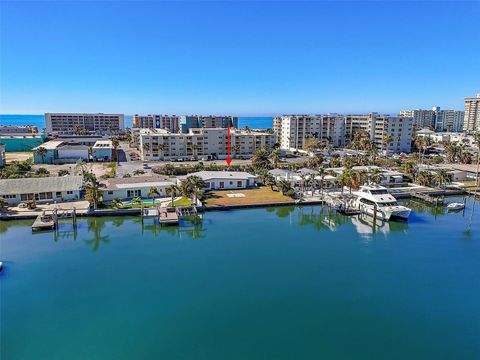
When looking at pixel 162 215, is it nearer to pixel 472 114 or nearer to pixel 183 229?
pixel 183 229

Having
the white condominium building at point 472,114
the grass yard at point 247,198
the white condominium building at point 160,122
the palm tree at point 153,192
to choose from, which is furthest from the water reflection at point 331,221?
the white condominium building at point 472,114

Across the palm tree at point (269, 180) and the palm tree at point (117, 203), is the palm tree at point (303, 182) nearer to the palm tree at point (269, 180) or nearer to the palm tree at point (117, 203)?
the palm tree at point (269, 180)

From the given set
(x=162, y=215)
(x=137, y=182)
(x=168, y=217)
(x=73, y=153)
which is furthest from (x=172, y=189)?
(x=73, y=153)

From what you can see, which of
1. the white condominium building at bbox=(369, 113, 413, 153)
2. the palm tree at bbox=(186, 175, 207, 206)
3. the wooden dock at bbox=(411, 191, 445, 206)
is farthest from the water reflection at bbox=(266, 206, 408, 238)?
the white condominium building at bbox=(369, 113, 413, 153)

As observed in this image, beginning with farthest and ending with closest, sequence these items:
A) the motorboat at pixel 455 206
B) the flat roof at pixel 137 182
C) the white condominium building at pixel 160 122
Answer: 1. the white condominium building at pixel 160 122
2. the flat roof at pixel 137 182
3. the motorboat at pixel 455 206

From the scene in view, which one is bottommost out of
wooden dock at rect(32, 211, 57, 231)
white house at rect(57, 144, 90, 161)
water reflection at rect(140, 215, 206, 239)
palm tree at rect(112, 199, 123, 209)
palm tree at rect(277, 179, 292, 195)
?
water reflection at rect(140, 215, 206, 239)

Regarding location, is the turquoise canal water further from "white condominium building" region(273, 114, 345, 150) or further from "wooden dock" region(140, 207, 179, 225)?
"white condominium building" region(273, 114, 345, 150)
